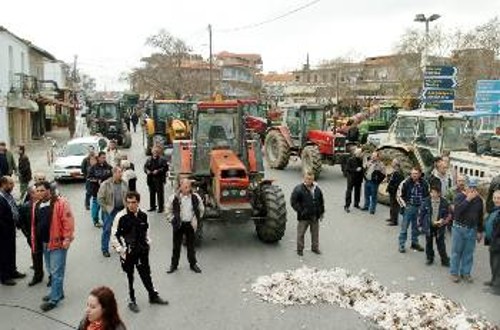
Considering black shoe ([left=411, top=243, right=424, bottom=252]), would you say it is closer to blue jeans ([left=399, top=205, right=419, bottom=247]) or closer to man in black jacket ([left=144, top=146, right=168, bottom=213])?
blue jeans ([left=399, top=205, right=419, bottom=247])

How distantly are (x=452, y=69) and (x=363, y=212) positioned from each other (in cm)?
964

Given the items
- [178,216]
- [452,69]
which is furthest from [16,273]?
[452,69]

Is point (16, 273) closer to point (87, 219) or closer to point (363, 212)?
point (87, 219)

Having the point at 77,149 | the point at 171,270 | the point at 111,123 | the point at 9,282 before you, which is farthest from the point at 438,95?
the point at 9,282

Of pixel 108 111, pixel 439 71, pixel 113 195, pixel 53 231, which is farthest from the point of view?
pixel 108 111

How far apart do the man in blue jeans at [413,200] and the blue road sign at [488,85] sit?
16549 millimetres

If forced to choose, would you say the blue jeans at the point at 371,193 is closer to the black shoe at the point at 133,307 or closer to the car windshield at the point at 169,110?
the black shoe at the point at 133,307

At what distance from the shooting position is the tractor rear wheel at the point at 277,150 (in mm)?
19469

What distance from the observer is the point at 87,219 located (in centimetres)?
1280

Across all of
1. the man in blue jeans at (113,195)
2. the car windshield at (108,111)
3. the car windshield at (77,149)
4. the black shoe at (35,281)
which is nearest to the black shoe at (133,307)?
the black shoe at (35,281)

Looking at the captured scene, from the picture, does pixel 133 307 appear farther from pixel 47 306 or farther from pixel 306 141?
pixel 306 141

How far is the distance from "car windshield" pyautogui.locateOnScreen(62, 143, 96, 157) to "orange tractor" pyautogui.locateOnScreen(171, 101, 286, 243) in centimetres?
762

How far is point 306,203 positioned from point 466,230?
267 centimetres

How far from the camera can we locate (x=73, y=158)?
18188mm
